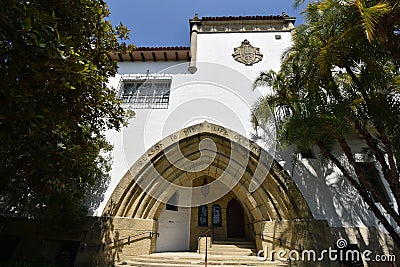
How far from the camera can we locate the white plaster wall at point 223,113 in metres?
7.11

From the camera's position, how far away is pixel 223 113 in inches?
338

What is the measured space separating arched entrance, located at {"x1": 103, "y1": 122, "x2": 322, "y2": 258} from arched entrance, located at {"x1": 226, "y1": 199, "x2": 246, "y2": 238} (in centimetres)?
315

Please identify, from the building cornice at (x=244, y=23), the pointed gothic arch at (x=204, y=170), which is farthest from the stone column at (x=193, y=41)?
the pointed gothic arch at (x=204, y=170)

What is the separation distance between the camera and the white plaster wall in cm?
711

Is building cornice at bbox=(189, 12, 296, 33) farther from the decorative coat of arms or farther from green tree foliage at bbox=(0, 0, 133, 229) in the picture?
green tree foliage at bbox=(0, 0, 133, 229)

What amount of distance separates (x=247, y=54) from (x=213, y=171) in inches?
215

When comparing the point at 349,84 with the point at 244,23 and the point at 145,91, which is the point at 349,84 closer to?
the point at 244,23

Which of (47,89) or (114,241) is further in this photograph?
(114,241)

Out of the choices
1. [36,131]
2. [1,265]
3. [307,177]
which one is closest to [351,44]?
[307,177]

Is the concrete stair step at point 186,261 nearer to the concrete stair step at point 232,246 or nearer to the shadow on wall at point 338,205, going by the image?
the concrete stair step at point 232,246

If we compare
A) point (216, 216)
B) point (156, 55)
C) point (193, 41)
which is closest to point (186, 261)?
point (216, 216)

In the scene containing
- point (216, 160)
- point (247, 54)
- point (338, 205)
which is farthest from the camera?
point (247, 54)

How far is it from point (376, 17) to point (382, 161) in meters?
3.16

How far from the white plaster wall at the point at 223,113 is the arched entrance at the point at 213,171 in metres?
0.37
